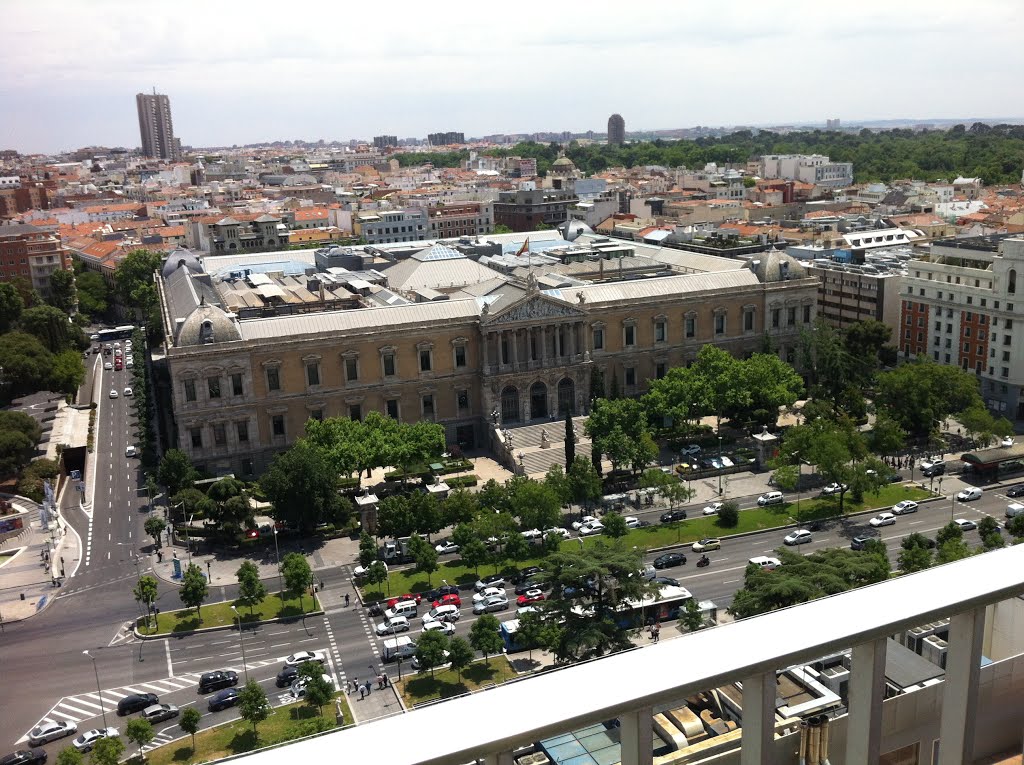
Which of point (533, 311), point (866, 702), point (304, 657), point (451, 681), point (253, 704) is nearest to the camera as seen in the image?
point (866, 702)

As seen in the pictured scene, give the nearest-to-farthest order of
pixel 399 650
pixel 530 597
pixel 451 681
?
pixel 451 681, pixel 399 650, pixel 530 597

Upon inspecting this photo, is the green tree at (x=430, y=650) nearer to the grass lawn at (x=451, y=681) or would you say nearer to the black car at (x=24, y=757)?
the grass lawn at (x=451, y=681)

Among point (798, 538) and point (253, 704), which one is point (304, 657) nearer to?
point (253, 704)

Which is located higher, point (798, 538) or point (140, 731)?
point (140, 731)

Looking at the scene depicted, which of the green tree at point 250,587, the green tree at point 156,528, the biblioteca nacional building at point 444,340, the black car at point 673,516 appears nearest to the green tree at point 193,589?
the green tree at point 250,587

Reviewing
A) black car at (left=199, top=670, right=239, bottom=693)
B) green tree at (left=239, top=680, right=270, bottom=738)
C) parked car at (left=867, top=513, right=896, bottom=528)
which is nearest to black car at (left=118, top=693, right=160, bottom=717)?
black car at (left=199, top=670, right=239, bottom=693)

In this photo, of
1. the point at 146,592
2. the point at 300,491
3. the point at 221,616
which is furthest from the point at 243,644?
the point at 300,491

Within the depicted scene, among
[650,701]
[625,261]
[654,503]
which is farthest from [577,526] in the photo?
[650,701]

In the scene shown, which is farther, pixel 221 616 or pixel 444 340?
pixel 444 340
